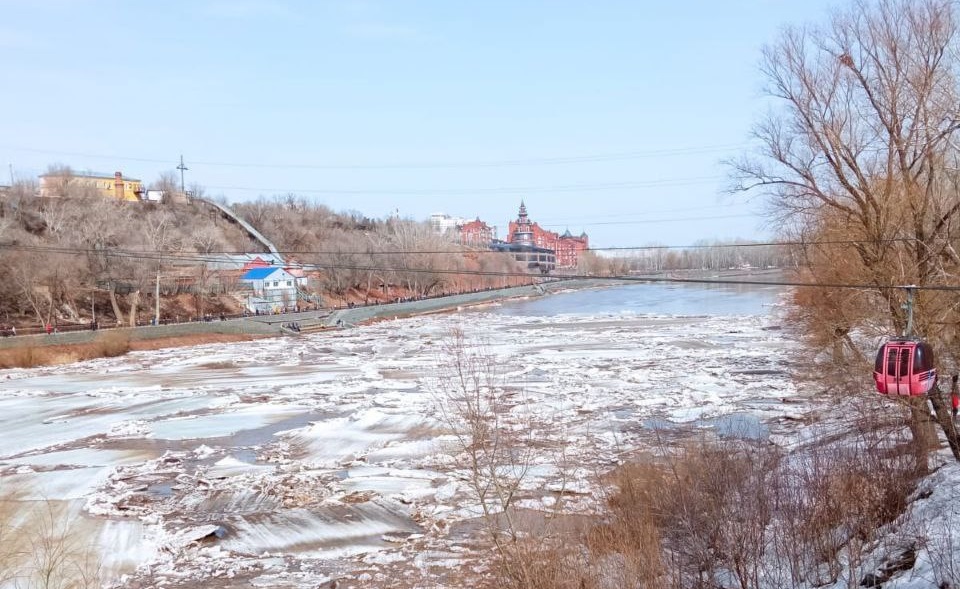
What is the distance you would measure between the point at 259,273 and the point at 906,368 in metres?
59.1

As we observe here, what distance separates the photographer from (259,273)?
63.2 meters

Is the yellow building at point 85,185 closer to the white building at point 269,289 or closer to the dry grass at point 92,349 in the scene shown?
the white building at point 269,289

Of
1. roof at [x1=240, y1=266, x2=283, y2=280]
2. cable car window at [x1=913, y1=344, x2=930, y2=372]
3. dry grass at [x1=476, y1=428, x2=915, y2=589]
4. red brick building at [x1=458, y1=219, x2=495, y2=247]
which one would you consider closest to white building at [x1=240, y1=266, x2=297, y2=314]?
roof at [x1=240, y1=266, x2=283, y2=280]

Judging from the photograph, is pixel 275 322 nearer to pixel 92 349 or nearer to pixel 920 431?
pixel 92 349

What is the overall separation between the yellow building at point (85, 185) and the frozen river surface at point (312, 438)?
134 ft

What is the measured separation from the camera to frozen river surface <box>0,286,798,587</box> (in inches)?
498

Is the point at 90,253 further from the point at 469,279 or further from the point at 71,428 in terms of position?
the point at 469,279

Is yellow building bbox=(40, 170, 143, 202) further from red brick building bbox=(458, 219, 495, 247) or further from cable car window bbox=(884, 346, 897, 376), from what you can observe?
cable car window bbox=(884, 346, 897, 376)

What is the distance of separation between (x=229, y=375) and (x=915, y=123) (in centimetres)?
2856

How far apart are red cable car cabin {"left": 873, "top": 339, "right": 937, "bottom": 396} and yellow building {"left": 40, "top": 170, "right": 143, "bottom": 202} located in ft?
251

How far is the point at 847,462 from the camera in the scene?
11430 millimetres

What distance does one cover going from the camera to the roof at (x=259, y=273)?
62781 mm

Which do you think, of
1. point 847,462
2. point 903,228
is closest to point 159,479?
point 847,462

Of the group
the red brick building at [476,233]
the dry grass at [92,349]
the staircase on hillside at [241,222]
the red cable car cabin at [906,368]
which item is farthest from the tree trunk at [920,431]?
the red brick building at [476,233]
